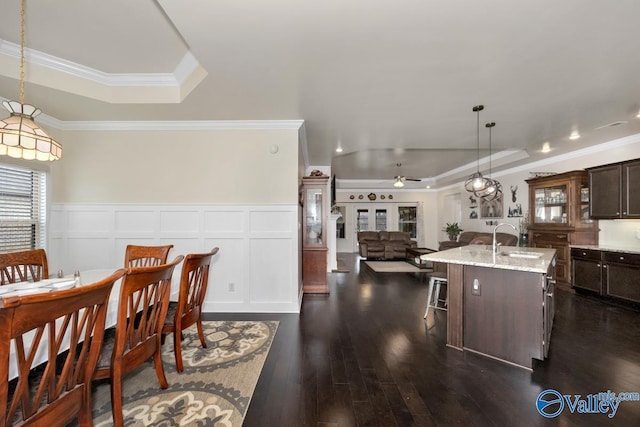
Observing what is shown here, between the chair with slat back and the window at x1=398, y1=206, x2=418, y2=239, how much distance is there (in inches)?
388

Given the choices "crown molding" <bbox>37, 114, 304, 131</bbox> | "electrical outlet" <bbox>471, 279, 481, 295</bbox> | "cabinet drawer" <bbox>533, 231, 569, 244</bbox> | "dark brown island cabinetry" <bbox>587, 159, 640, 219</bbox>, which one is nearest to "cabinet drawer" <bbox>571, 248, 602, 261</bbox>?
"cabinet drawer" <bbox>533, 231, 569, 244</bbox>

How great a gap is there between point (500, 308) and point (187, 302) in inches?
110

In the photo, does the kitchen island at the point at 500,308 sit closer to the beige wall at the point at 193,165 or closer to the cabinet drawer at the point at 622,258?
the beige wall at the point at 193,165

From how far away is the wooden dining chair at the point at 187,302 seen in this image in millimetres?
2070

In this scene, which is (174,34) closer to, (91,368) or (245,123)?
(245,123)

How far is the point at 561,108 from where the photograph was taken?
3.26 metres

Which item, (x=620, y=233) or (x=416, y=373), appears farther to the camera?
(x=620, y=233)

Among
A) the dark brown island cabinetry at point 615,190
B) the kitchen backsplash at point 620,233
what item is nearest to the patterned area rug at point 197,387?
the dark brown island cabinetry at point 615,190

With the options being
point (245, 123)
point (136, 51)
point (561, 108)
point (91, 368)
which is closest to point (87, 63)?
point (136, 51)

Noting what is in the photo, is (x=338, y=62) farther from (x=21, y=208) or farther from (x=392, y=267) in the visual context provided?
(x=392, y=267)

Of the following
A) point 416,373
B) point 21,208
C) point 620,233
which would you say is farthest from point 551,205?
point 21,208

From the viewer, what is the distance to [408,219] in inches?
413

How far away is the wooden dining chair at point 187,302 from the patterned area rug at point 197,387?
15 cm

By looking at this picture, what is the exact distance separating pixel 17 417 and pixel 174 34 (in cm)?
268
